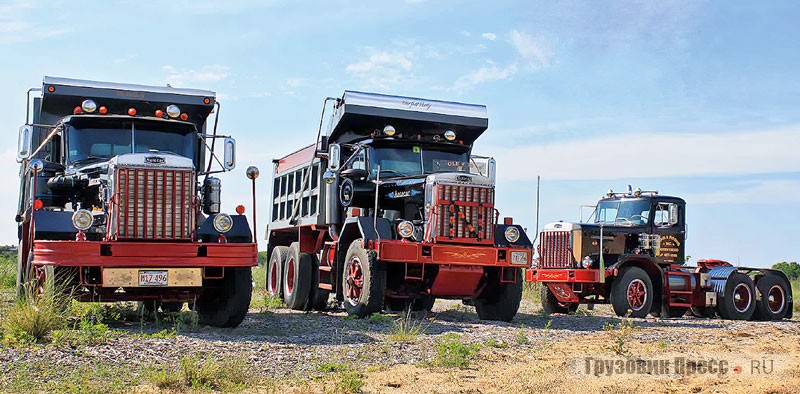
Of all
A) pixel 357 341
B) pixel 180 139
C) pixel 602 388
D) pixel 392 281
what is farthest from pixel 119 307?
pixel 602 388

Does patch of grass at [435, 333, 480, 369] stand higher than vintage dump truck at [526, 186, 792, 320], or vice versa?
vintage dump truck at [526, 186, 792, 320]

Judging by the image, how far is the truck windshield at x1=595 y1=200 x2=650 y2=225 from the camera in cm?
1948

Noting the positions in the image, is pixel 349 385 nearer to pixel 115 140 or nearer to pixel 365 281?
pixel 365 281

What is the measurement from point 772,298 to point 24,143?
16.1 metres

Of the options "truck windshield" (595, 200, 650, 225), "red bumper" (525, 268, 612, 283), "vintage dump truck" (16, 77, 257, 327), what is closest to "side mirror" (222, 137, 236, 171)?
"vintage dump truck" (16, 77, 257, 327)

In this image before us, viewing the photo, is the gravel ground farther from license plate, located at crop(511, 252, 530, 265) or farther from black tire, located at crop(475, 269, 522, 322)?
license plate, located at crop(511, 252, 530, 265)

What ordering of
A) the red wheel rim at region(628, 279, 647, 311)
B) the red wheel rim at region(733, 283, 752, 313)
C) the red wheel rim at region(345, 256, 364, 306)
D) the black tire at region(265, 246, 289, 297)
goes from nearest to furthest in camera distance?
the red wheel rim at region(345, 256, 364, 306) → the red wheel rim at region(628, 279, 647, 311) → the black tire at region(265, 246, 289, 297) → the red wheel rim at region(733, 283, 752, 313)

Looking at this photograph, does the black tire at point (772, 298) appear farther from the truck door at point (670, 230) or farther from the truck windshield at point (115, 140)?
the truck windshield at point (115, 140)

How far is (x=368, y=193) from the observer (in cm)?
1556

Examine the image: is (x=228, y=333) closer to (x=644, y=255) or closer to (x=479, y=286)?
(x=479, y=286)

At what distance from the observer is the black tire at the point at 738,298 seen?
768 inches

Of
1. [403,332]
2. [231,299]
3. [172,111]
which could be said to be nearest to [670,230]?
[403,332]

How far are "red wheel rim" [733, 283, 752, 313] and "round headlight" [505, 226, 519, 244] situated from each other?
7.63 meters

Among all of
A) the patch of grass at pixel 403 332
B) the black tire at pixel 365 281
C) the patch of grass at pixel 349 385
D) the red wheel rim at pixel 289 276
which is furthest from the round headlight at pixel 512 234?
the patch of grass at pixel 349 385
